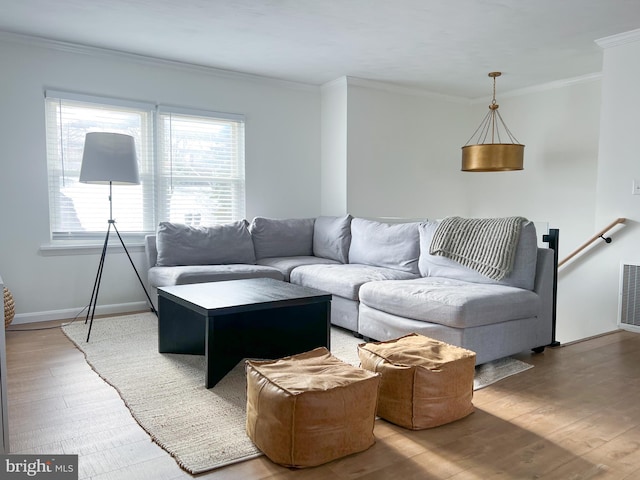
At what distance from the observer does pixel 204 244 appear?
4.28m

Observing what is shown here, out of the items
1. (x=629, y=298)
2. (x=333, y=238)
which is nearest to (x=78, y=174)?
(x=333, y=238)

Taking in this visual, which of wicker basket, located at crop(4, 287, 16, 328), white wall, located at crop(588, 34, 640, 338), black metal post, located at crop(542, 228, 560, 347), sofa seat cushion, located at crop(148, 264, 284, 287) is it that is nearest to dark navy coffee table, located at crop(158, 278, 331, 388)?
sofa seat cushion, located at crop(148, 264, 284, 287)

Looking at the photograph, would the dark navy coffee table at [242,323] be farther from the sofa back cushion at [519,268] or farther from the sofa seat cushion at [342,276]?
the sofa back cushion at [519,268]

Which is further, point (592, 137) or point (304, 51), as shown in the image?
point (592, 137)

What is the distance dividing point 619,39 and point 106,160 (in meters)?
4.08

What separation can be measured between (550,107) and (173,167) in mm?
4060

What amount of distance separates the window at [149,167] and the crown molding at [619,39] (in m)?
3.29

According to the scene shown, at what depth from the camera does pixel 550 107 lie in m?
5.25

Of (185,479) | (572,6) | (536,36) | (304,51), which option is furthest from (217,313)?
(536,36)

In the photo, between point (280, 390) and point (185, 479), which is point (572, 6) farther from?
point (185, 479)

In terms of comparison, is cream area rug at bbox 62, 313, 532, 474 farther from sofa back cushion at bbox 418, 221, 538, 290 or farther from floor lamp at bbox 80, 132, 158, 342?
sofa back cushion at bbox 418, 221, 538, 290

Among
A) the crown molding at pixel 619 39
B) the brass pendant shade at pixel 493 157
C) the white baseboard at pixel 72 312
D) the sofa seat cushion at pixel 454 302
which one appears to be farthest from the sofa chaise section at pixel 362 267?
the crown molding at pixel 619 39

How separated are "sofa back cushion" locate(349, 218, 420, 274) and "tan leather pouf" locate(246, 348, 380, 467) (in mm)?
2074

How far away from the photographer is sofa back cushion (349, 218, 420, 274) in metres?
3.90
